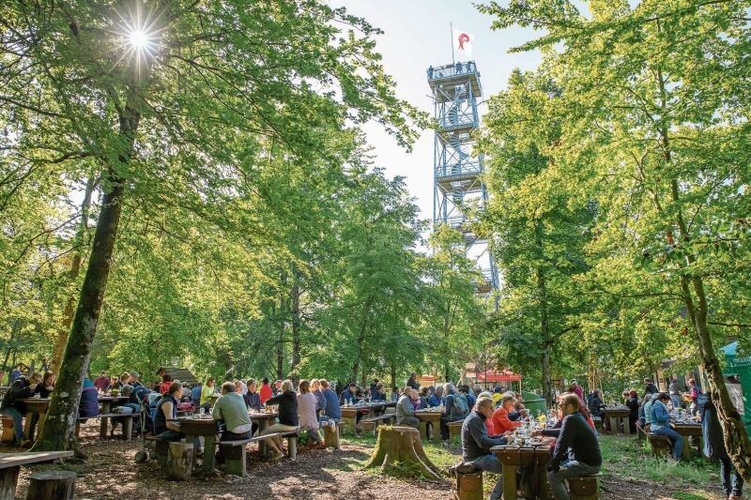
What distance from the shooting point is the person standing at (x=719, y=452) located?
7840 mm

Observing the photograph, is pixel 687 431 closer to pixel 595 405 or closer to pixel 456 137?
pixel 595 405

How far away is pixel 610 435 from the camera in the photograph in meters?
16.8

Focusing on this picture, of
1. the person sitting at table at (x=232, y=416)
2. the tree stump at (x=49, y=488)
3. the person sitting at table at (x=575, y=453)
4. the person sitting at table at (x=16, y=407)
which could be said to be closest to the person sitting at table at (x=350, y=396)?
the person sitting at table at (x=232, y=416)

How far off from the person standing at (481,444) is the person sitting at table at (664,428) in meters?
6.19

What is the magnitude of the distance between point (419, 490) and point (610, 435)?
11.7m

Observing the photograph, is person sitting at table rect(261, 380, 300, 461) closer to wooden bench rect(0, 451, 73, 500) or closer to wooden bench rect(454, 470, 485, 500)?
wooden bench rect(454, 470, 485, 500)

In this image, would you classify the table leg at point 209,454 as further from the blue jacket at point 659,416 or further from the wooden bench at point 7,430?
the blue jacket at point 659,416

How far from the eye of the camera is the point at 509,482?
6324 millimetres

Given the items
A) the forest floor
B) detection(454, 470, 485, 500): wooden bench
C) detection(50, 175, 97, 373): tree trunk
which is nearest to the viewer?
detection(454, 470, 485, 500): wooden bench

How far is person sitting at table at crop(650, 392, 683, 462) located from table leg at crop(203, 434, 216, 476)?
9240 millimetres

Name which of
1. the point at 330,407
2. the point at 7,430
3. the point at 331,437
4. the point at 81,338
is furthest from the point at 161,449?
the point at 330,407

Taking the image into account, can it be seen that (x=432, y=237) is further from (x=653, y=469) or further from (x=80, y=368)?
(x=80, y=368)

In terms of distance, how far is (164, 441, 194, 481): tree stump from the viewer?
791 cm

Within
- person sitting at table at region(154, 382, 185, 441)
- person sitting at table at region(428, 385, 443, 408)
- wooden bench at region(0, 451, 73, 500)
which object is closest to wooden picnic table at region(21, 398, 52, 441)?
person sitting at table at region(154, 382, 185, 441)
